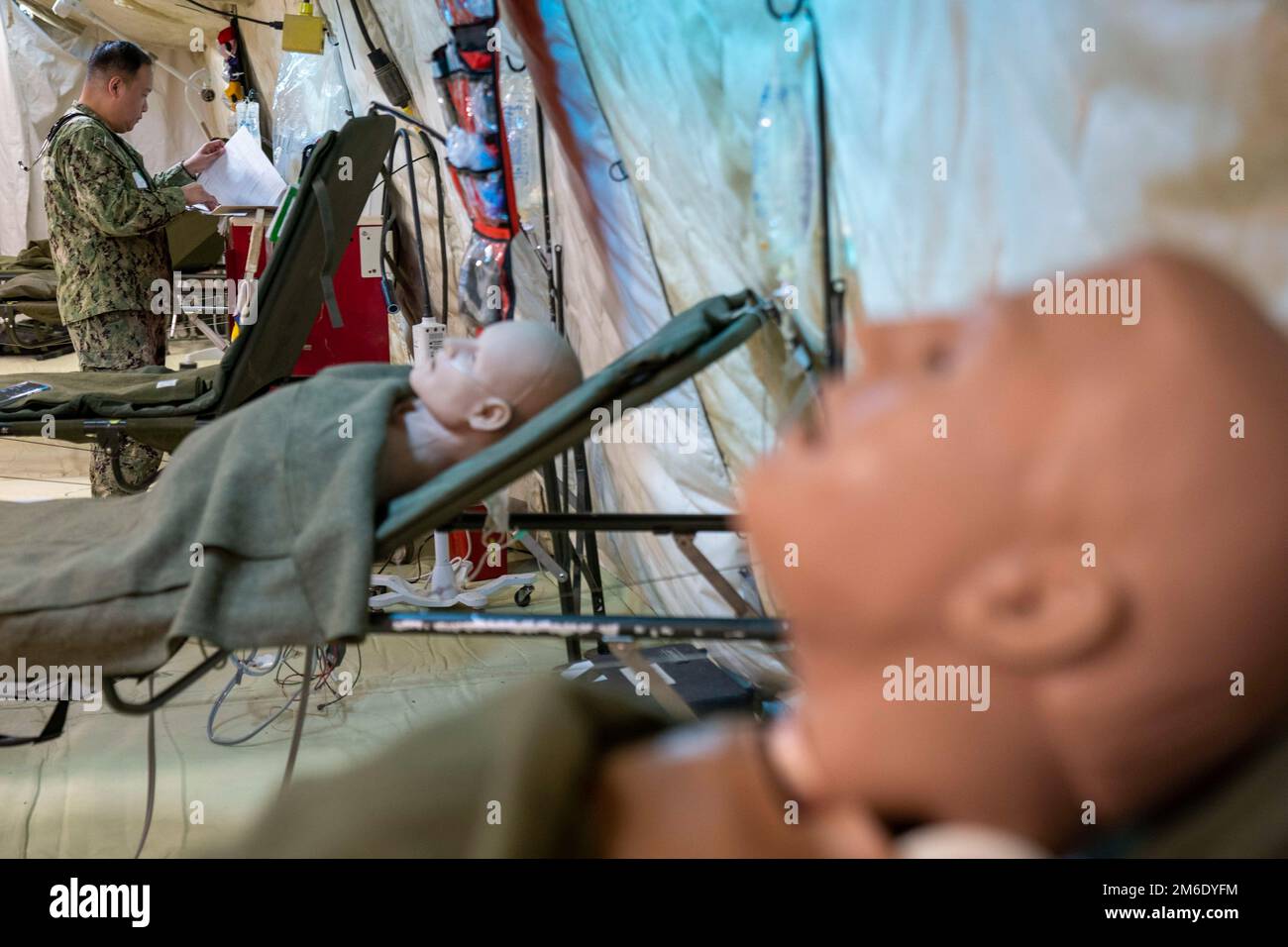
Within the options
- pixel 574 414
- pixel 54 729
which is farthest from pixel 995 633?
pixel 54 729

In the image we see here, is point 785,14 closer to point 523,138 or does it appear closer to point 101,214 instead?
point 523,138

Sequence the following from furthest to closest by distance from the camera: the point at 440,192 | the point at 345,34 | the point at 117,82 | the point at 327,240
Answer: the point at 345,34, the point at 440,192, the point at 117,82, the point at 327,240

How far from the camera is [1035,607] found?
580mm

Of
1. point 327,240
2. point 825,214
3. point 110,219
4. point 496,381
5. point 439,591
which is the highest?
point 110,219

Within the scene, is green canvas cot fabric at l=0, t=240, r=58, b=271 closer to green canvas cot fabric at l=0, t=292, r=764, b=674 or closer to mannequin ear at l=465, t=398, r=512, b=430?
green canvas cot fabric at l=0, t=292, r=764, b=674

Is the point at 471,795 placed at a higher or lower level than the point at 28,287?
lower

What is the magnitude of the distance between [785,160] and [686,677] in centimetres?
107

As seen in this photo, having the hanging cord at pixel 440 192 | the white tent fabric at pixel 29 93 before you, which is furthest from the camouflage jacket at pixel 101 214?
the white tent fabric at pixel 29 93

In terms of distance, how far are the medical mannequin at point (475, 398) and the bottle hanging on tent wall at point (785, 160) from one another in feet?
1.30

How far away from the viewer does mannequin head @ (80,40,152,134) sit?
3229 mm

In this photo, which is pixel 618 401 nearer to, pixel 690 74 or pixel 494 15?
pixel 690 74

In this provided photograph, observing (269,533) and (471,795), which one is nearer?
(471,795)

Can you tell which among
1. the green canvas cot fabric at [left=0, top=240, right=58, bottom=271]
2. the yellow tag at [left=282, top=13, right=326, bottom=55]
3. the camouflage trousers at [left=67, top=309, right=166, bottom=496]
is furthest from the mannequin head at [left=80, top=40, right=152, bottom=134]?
the green canvas cot fabric at [left=0, top=240, right=58, bottom=271]

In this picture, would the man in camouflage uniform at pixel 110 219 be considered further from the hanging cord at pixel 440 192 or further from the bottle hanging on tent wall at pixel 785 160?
the bottle hanging on tent wall at pixel 785 160
